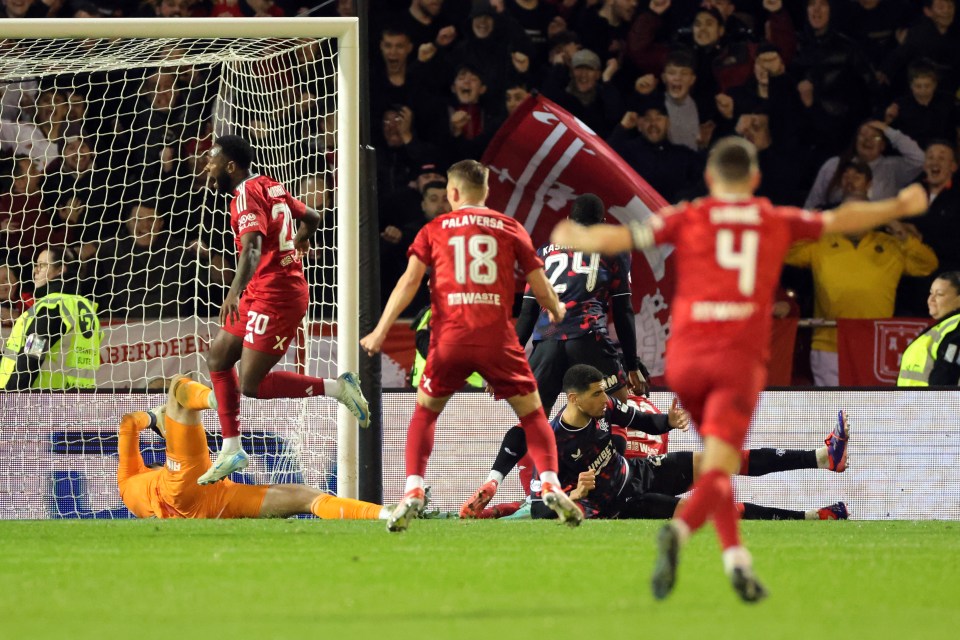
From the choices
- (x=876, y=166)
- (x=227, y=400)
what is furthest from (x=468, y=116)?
(x=227, y=400)

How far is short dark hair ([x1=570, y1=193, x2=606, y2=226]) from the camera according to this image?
9.32m

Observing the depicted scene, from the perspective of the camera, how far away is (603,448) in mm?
9008

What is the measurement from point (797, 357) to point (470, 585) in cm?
687

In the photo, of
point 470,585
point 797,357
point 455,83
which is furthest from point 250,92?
point 470,585

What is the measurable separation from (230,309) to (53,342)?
10.3 ft

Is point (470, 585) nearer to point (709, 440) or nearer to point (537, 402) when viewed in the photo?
point (709, 440)

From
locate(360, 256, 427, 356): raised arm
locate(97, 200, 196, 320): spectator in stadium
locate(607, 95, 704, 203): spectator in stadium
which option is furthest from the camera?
locate(607, 95, 704, 203): spectator in stadium

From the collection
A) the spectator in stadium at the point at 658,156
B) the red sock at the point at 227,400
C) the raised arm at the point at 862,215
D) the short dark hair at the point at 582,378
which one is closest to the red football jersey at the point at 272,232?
the red sock at the point at 227,400

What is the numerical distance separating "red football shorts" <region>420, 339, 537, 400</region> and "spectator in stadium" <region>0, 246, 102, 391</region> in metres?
3.77

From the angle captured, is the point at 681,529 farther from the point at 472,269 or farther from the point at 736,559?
the point at 472,269

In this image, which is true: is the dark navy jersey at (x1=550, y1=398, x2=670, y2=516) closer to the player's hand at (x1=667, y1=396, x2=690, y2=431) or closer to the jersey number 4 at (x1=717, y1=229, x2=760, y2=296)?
the player's hand at (x1=667, y1=396, x2=690, y2=431)

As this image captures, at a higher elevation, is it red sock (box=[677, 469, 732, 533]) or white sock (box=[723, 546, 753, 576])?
red sock (box=[677, 469, 732, 533])

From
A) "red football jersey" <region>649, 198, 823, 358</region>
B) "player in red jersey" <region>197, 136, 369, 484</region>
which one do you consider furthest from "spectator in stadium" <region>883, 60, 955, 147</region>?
"red football jersey" <region>649, 198, 823, 358</region>

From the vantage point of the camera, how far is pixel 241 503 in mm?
8773
